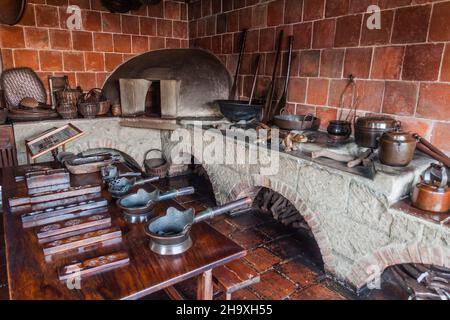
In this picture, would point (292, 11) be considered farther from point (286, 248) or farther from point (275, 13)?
point (286, 248)

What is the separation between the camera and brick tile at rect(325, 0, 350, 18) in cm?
347

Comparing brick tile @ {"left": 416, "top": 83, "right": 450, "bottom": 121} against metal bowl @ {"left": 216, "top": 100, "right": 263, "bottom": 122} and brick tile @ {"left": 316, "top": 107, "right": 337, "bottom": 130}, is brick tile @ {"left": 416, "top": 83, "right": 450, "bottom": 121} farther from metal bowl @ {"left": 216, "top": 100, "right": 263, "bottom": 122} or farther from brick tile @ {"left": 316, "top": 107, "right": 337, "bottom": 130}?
metal bowl @ {"left": 216, "top": 100, "right": 263, "bottom": 122}

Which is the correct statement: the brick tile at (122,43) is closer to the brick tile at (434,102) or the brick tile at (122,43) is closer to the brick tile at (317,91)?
the brick tile at (317,91)

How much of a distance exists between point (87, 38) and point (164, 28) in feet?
4.53

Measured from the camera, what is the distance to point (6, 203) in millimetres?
2301

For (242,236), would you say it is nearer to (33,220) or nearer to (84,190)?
(84,190)

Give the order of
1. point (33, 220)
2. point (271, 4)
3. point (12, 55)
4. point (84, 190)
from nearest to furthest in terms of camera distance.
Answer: point (33, 220)
point (84, 190)
point (271, 4)
point (12, 55)

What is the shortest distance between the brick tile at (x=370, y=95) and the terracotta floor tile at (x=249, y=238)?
1751 mm

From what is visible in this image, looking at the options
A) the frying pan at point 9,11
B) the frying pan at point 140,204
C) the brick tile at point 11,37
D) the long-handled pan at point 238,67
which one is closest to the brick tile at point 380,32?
the long-handled pan at point 238,67

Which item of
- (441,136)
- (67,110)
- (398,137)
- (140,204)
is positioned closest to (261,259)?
(140,204)

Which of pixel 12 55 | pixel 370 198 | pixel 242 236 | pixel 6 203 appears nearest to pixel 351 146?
pixel 370 198

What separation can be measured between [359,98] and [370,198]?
1354 mm

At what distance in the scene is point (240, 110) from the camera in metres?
→ 4.17

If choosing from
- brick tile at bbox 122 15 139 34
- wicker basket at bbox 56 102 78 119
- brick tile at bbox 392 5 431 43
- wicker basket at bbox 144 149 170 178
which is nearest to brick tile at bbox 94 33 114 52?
brick tile at bbox 122 15 139 34
